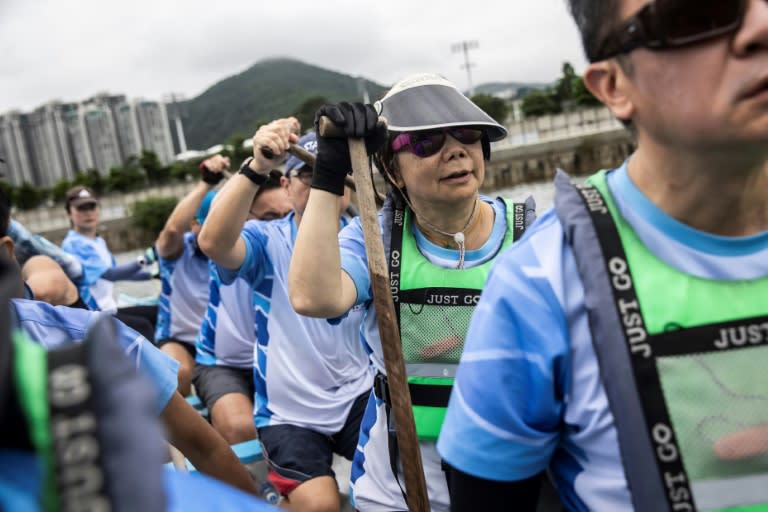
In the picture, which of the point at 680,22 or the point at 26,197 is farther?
the point at 26,197

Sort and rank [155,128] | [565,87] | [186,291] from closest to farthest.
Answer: [186,291] → [565,87] → [155,128]

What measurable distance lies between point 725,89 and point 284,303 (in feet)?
9.88

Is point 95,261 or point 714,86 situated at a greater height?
point 714,86

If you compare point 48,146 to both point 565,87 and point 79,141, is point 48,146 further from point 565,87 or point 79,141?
point 565,87

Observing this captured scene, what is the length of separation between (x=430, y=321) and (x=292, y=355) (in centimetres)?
164

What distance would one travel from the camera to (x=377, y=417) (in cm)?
254

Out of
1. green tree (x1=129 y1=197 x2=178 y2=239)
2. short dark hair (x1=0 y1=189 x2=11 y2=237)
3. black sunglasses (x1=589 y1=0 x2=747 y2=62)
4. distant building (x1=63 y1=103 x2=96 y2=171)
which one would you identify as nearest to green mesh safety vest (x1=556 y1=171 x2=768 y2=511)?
black sunglasses (x1=589 y1=0 x2=747 y2=62)

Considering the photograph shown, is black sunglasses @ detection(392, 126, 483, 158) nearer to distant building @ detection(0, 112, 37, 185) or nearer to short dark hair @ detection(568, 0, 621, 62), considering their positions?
short dark hair @ detection(568, 0, 621, 62)

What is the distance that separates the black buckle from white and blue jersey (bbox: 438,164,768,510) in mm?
1014

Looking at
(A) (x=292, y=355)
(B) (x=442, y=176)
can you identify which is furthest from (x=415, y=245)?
(A) (x=292, y=355)

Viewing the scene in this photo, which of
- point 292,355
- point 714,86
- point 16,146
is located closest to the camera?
point 714,86

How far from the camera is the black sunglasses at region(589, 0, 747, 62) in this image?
1.14 metres

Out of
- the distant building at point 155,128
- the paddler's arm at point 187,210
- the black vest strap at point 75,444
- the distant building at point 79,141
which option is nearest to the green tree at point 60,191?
the distant building at point 79,141

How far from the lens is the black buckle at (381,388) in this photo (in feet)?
7.95
